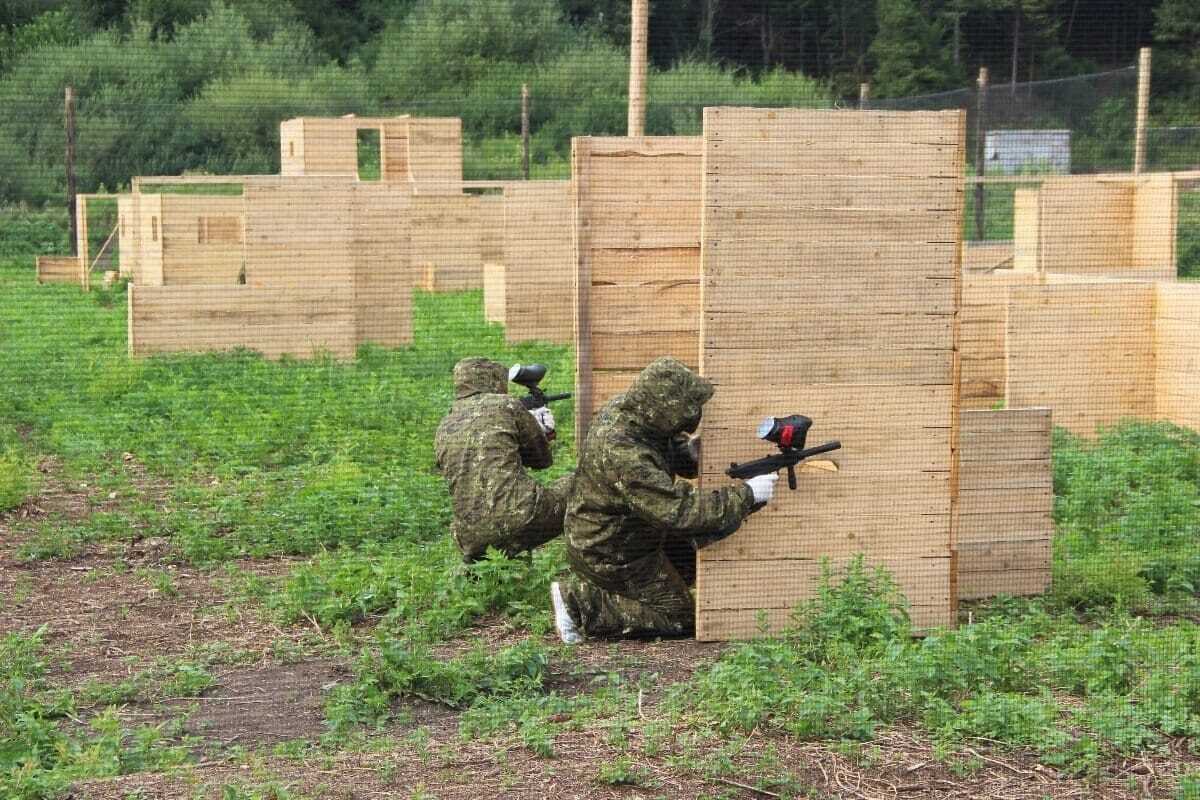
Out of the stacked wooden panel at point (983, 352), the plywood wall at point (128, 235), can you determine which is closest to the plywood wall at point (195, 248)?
the plywood wall at point (128, 235)

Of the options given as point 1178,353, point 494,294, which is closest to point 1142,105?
point 1178,353

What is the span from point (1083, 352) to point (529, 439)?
3.84 metres

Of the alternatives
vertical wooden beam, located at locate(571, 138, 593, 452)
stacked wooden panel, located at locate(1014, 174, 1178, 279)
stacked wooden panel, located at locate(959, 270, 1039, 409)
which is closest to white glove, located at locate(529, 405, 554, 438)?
vertical wooden beam, located at locate(571, 138, 593, 452)

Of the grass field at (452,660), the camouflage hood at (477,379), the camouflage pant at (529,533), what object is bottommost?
the grass field at (452,660)

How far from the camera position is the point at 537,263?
11.8 m

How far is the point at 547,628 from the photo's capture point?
5367mm

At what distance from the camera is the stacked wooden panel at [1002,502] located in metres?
5.69

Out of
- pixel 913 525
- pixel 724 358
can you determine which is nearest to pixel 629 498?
pixel 724 358

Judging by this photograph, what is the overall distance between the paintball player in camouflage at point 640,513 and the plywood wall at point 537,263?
244 inches

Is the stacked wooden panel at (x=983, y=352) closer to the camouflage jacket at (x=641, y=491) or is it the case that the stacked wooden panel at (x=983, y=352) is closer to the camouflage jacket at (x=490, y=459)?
the camouflage jacket at (x=490, y=459)

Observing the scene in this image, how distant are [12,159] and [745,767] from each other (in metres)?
12.3

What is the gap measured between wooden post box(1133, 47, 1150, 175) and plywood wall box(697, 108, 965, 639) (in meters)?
7.64

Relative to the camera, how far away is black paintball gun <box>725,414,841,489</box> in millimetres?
4961

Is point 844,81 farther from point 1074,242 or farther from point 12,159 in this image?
point 12,159
